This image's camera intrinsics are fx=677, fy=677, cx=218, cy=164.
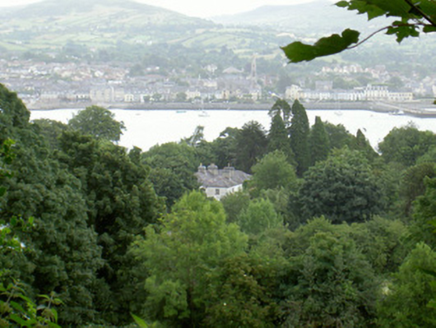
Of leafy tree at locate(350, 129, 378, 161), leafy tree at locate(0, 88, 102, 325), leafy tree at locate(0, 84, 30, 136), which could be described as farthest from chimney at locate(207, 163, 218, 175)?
leafy tree at locate(0, 88, 102, 325)

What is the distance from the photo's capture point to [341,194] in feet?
54.1

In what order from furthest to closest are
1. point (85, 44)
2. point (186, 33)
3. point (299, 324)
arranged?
point (186, 33) < point (85, 44) < point (299, 324)

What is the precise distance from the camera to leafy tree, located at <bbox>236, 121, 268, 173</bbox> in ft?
90.1

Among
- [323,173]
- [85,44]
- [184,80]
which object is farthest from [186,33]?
[323,173]

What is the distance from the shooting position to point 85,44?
122625mm

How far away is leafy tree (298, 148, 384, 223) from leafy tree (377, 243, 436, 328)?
9.07 metres

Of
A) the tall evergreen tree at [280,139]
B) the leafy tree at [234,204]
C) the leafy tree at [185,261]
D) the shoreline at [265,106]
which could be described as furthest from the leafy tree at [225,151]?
the shoreline at [265,106]

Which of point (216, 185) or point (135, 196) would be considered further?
point (216, 185)

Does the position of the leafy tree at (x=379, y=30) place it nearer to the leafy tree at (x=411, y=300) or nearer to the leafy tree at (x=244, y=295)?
the leafy tree at (x=411, y=300)

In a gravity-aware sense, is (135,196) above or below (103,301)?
above

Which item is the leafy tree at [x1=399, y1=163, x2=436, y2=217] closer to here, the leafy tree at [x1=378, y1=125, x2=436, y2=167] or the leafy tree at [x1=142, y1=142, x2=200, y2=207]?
the leafy tree at [x1=142, y1=142, x2=200, y2=207]

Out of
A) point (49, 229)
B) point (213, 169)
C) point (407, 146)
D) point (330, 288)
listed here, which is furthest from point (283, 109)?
point (49, 229)

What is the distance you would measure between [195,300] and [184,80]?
281 feet

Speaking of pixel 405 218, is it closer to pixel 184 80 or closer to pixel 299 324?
pixel 299 324
